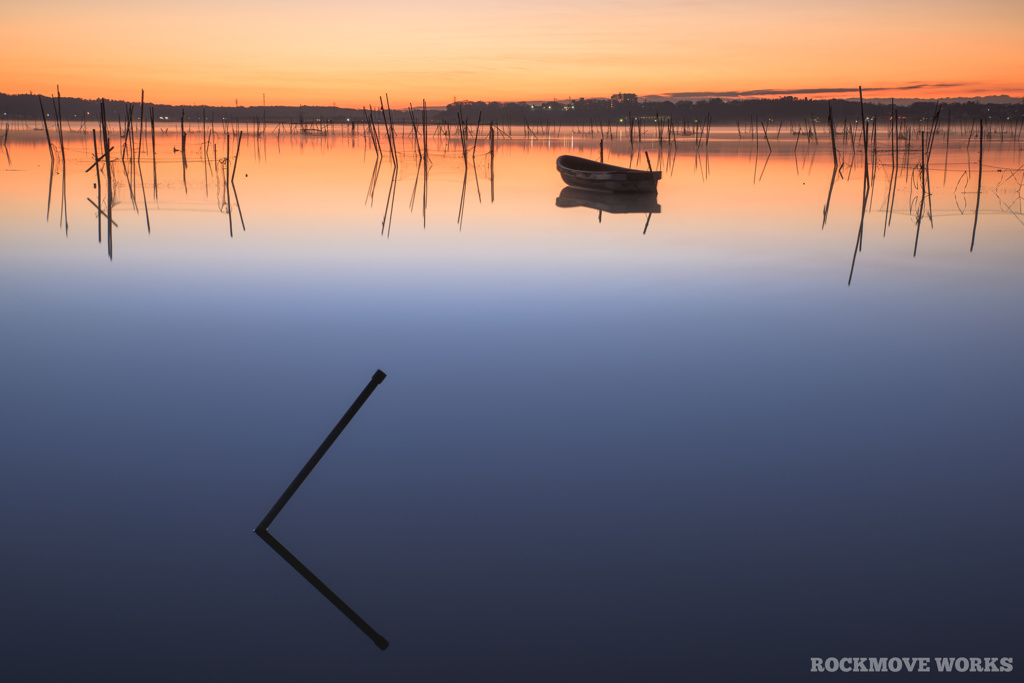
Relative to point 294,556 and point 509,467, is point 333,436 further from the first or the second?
point 509,467

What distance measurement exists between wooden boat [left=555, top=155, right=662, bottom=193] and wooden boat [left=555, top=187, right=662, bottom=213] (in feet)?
0.65

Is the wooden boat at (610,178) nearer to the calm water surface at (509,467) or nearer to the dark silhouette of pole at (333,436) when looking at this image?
the calm water surface at (509,467)

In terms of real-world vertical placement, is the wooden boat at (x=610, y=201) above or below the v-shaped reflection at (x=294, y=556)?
above

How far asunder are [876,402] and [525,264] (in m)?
5.63

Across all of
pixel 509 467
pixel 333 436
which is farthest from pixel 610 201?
pixel 333 436

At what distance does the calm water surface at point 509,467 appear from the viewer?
2973mm

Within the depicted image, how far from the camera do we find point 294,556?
347 centimetres

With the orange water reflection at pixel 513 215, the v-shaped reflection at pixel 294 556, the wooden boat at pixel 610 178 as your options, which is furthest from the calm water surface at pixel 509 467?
the wooden boat at pixel 610 178

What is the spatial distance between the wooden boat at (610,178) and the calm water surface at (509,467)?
7.22 meters

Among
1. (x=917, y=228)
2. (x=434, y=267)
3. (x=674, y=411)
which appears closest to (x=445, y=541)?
(x=674, y=411)

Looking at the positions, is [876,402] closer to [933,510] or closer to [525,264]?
[933,510]

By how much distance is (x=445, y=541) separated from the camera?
3566 mm

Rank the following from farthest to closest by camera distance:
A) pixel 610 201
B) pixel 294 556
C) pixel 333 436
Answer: pixel 610 201 → pixel 294 556 → pixel 333 436

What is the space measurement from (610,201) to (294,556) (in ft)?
49.5
